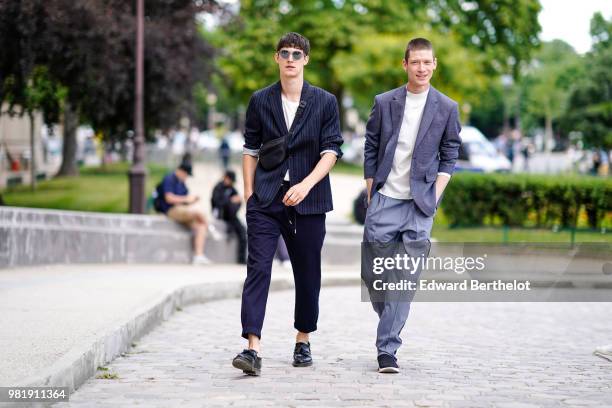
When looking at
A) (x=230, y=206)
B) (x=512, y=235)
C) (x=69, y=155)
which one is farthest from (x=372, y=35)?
(x=230, y=206)

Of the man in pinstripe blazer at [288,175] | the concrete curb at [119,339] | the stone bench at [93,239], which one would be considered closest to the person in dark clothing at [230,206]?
the stone bench at [93,239]

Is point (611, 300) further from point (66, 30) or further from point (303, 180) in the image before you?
point (66, 30)

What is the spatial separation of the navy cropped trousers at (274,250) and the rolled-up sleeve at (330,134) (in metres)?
0.36

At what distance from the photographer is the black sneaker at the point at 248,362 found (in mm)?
6988

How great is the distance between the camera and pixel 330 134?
7305mm

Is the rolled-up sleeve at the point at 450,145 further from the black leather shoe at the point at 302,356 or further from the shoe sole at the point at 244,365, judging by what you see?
the shoe sole at the point at 244,365

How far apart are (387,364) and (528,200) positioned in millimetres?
12855

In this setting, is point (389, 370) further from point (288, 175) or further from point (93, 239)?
point (93, 239)

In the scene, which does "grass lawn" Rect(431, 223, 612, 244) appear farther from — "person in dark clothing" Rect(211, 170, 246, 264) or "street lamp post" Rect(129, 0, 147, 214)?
"street lamp post" Rect(129, 0, 147, 214)

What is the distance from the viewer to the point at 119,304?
986 cm

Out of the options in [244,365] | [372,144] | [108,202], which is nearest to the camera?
[244,365]

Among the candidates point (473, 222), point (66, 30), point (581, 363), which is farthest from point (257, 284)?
point (473, 222)

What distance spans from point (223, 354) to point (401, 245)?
1.68m

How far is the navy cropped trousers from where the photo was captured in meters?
7.18
